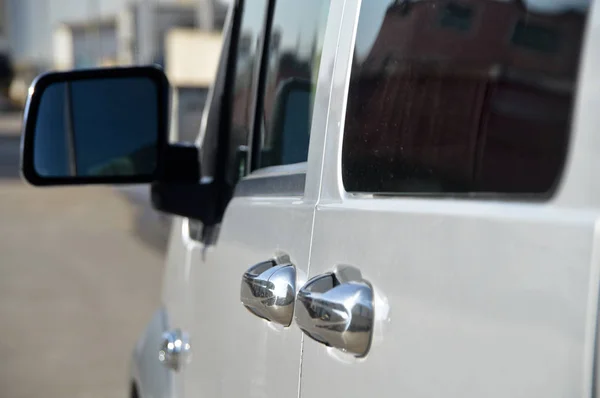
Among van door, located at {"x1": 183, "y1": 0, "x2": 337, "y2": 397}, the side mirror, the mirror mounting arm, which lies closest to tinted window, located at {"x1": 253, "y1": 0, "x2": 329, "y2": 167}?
van door, located at {"x1": 183, "y1": 0, "x2": 337, "y2": 397}

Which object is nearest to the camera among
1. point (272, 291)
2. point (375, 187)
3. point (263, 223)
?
point (375, 187)

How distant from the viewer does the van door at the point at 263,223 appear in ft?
5.54

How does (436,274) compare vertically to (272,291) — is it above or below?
above

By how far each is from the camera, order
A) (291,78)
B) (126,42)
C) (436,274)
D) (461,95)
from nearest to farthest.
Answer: (436,274), (461,95), (291,78), (126,42)

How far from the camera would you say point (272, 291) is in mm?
1689

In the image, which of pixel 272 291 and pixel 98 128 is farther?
pixel 98 128

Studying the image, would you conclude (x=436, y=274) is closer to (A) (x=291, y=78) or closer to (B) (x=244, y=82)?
(A) (x=291, y=78)

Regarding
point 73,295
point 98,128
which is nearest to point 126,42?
point 73,295

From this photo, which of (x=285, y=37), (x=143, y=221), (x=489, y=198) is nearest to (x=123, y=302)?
(x=143, y=221)

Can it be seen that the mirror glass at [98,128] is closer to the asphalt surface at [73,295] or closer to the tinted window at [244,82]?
the tinted window at [244,82]

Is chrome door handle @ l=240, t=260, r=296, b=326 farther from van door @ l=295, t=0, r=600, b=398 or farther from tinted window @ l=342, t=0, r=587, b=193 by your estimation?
tinted window @ l=342, t=0, r=587, b=193

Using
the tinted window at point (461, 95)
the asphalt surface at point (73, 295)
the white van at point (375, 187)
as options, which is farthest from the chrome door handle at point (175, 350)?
the asphalt surface at point (73, 295)

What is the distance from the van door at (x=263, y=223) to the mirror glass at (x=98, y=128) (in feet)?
0.88

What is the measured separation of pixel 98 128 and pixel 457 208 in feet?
5.29
